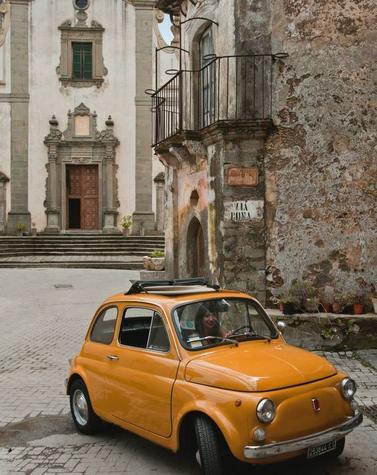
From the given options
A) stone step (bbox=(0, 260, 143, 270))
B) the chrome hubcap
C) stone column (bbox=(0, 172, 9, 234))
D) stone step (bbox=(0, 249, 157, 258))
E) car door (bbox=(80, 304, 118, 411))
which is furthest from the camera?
stone column (bbox=(0, 172, 9, 234))

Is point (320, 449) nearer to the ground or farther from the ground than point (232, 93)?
nearer to the ground

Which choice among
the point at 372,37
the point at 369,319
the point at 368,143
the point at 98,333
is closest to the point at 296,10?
the point at 372,37

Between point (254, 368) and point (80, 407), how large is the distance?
2.39m

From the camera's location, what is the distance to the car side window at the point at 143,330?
538 centimetres

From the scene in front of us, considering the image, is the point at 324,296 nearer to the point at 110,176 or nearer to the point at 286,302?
the point at 286,302

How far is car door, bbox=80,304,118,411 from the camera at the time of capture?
5.83 meters

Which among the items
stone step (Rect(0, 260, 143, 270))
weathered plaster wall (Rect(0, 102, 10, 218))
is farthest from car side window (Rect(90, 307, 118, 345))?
weathered plaster wall (Rect(0, 102, 10, 218))

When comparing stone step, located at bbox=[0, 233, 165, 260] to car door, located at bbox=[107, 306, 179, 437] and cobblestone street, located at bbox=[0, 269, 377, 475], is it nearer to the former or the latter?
cobblestone street, located at bbox=[0, 269, 377, 475]

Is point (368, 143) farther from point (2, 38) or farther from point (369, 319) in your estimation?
point (2, 38)

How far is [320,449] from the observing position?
15.3 ft

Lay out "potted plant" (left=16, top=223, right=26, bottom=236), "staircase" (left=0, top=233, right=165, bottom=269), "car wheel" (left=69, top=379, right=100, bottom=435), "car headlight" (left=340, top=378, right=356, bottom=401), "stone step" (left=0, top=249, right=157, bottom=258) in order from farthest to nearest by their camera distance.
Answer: "potted plant" (left=16, top=223, right=26, bottom=236), "stone step" (left=0, top=249, right=157, bottom=258), "staircase" (left=0, top=233, right=165, bottom=269), "car wheel" (left=69, top=379, right=100, bottom=435), "car headlight" (left=340, top=378, right=356, bottom=401)

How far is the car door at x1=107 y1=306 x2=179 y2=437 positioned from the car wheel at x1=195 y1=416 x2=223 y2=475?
42 cm

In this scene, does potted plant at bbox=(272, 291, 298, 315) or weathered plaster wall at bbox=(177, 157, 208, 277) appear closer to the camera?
potted plant at bbox=(272, 291, 298, 315)

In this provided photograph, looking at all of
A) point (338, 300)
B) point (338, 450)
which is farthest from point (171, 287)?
point (338, 300)
